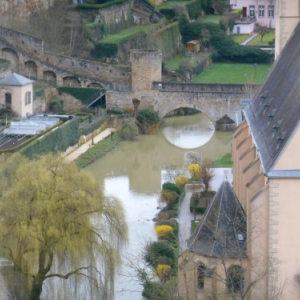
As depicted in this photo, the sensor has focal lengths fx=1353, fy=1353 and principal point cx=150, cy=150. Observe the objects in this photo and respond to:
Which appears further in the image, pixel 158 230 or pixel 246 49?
pixel 246 49

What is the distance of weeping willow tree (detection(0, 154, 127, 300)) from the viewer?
28.4 meters

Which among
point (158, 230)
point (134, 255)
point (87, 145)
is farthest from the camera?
point (87, 145)

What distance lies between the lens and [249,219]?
2662cm

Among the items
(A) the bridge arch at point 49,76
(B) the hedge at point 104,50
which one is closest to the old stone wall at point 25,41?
(A) the bridge arch at point 49,76

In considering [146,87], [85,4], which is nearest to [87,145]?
[146,87]

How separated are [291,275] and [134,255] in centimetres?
622

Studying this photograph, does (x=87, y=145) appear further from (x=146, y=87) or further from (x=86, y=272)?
(x=86, y=272)

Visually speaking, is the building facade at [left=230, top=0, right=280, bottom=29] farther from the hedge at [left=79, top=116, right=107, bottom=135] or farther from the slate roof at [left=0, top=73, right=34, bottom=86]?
the slate roof at [left=0, top=73, right=34, bottom=86]

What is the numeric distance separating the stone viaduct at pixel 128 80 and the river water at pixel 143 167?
1.00m

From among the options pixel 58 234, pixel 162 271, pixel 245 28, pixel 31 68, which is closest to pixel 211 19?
Answer: pixel 245 28

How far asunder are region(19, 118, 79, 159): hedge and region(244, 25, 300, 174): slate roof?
9.61 m

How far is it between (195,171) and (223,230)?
12.9 meters

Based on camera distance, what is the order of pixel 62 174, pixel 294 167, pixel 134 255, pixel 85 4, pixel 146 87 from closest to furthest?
pixel 294 167, pixel 62 174, pixel 134 255, pixel 146 87, pixel 85 4

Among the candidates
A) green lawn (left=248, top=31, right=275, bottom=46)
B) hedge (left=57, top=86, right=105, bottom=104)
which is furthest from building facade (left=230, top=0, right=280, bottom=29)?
hedge (left=57, top=86, right=105, bottom=104)
